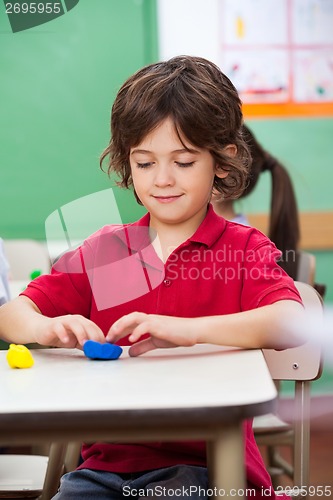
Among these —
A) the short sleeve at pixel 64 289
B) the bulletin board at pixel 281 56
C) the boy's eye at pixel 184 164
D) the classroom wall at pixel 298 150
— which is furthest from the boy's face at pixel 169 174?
the bulletin board at pixel 281 56

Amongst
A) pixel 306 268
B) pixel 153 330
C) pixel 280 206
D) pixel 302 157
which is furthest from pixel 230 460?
pixel 302 157

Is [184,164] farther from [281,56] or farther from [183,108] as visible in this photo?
[281,56]

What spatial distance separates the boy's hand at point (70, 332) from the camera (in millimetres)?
958

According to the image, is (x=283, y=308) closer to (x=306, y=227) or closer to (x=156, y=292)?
(x=156, y=292)

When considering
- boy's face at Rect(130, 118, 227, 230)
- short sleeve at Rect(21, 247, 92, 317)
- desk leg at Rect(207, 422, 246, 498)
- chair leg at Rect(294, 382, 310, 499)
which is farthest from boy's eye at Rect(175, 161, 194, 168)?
desk leg at Rect(207, 422, 246, 498)

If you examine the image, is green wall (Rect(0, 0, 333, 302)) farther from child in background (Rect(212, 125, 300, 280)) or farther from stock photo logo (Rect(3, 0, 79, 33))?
child in background (Rect(212, 125, 300, 280))

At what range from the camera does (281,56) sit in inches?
136

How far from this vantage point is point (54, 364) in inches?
36.6

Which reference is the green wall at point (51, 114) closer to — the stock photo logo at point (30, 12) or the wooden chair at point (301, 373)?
the stock photo logo at point (30, 12)

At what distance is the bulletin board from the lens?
11.2 feet

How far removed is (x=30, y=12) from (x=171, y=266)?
2.64 ft

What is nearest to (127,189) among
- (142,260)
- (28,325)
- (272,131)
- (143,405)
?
(142,260)

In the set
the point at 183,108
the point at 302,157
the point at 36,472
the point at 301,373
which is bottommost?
the point at 36,472

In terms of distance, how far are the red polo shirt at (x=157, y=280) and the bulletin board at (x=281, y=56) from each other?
2.27 meters
